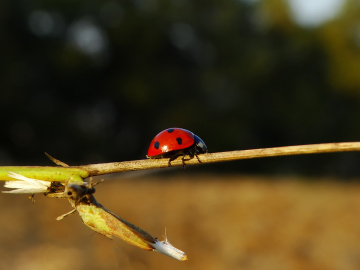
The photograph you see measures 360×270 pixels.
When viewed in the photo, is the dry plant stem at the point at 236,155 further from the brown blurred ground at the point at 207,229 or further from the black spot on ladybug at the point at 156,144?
the brown blurred ground at the point at 207,229

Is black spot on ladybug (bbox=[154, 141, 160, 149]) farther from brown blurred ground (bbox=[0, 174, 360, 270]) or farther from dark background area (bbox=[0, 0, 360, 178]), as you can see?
dark background area (bbox=[0, 0, 360, 178])

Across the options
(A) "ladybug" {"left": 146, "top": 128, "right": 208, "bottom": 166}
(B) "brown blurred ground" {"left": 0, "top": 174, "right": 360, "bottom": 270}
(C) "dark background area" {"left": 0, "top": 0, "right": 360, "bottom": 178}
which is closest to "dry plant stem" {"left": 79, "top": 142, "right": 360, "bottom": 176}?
(A) "ladybug" {"left": 146, "top": 128, "right": 208, "bottom": 166}

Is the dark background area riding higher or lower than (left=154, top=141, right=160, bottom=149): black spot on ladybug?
higher

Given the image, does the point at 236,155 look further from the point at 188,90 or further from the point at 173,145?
the point at 188,90

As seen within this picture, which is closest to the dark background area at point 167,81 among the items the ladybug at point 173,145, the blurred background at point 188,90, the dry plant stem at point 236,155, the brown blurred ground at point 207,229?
the blurred background at point 188,90

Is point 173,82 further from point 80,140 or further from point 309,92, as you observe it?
point 309,92
